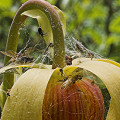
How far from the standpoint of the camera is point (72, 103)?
0.90 meters

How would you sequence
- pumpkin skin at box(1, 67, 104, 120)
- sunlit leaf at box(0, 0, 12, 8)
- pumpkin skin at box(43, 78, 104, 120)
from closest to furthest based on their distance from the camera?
pumpkin skin at box(1, 67, 104, 120) → pumpkin skin at box(43, 78, 104, 120) → sunlit leaf at box(0, 0, 12, 8)

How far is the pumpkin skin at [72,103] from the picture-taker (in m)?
0.88

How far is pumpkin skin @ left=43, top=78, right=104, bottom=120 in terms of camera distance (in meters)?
0.88

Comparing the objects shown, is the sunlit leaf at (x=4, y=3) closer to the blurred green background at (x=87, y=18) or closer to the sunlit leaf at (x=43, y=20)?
the blurred green background at (x=87, y=18)

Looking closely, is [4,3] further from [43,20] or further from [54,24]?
[54,24]

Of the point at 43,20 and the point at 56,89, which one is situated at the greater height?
the point at 43,20

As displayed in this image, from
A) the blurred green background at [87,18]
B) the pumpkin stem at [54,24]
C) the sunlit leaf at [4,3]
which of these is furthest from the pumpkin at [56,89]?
the sunlit leaf at [4,3]

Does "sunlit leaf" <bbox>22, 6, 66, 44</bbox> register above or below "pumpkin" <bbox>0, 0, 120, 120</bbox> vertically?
above

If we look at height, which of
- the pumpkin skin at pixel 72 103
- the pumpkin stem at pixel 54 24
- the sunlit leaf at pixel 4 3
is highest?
the sunlit leaf at pixel 4 3

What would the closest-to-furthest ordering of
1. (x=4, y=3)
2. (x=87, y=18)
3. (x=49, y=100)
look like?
1. (x=49, y=100)
2. (x=4, y=3)
3. (x=87, y=18)

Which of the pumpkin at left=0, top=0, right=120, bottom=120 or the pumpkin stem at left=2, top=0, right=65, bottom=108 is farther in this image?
the pumpkin stem at left=2, top=0, right=65, bottom=108

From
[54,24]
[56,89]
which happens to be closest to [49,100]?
[56,89]

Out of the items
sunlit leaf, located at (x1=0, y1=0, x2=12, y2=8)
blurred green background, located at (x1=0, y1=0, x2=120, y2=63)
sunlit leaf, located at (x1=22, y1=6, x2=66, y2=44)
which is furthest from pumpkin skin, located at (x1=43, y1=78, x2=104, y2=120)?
sunlit leaf, located at (x1=0, y1=0, x2=12, y2=8)

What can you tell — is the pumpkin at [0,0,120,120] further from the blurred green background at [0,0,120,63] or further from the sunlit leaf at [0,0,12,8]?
the sunlit leaf at [0,0,12,8]
